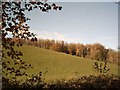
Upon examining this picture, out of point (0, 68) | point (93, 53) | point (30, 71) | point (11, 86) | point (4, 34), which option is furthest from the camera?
point (93, 53)

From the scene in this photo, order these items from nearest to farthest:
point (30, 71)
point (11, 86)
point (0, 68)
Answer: point (0, 68) < point (11, 86) < point (30, 71)

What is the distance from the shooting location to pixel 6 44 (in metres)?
9.15

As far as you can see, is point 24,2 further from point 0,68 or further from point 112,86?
point 112,86

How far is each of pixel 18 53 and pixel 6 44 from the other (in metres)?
0.54

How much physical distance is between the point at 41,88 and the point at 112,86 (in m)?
3.85

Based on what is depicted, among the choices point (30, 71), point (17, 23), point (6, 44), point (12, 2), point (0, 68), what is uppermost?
point (12, 2)

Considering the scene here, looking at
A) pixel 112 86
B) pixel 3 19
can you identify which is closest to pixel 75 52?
pixel 112 86

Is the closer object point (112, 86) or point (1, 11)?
point (1, 11)

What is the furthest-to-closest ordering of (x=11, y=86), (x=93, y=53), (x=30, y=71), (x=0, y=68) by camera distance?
(x=93, y=53) < (x=30, y=71) < (x=11, y=86) < (x=0, y=68)

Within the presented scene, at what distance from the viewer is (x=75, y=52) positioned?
282 feet

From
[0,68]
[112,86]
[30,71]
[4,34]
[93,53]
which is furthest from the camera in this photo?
[93,53]

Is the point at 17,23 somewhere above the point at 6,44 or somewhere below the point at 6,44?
above

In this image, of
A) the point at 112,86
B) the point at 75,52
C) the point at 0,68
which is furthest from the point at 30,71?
the point at 75,52

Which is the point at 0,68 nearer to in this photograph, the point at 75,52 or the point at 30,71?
the point at 30,71
